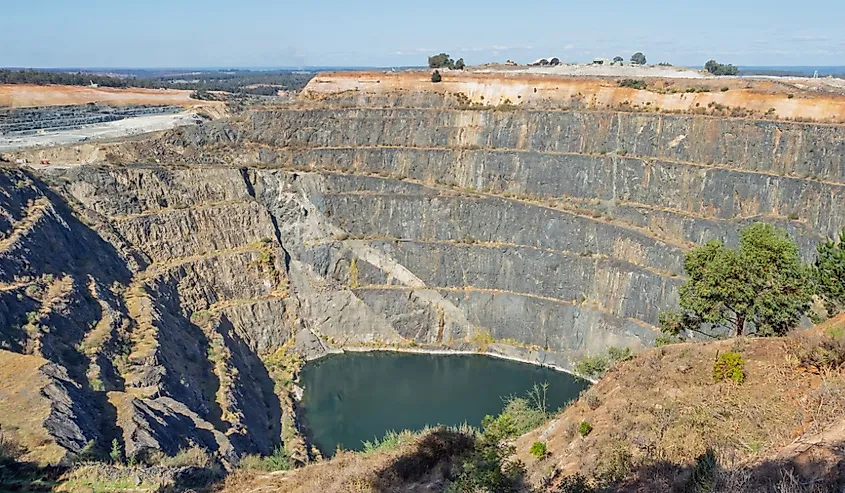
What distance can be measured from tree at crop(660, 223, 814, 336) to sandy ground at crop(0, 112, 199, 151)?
153ft

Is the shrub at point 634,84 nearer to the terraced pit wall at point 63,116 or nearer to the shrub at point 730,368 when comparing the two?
the shrub at point 730,368

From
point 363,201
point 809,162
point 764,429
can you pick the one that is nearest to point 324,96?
point 363,201

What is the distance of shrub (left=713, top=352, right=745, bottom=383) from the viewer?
643 inches

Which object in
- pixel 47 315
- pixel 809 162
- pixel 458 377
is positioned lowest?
pixel 458 377

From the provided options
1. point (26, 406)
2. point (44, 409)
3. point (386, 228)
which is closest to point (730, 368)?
point (44, 409)

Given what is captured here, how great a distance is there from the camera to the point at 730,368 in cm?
1653

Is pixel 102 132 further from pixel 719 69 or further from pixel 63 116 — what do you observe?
pixel 719 69

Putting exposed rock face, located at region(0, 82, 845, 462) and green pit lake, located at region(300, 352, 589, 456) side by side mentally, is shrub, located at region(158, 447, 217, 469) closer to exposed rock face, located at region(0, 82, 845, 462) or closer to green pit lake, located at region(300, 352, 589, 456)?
exposed rock face, located at region(0, 82, 845, 462)

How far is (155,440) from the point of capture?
74.5 feet

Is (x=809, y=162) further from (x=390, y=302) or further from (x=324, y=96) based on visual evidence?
(x=324, y=96)

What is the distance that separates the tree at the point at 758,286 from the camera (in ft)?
75.3

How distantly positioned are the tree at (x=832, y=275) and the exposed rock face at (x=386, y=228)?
16.1 meters

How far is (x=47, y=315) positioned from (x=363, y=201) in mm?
24976

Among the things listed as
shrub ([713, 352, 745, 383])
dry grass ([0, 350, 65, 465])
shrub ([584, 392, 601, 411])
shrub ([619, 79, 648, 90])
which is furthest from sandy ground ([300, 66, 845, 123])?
dry grass ([0, 350, 65, 465])
